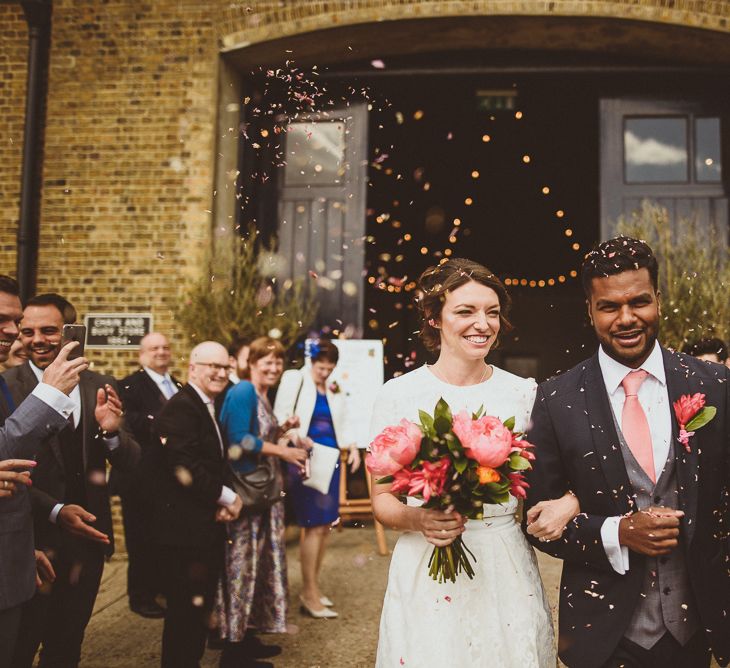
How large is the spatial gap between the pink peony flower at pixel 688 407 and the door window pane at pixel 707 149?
646 centimetres

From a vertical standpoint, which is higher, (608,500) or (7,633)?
(608,500)

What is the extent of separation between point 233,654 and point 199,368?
1.70 meters

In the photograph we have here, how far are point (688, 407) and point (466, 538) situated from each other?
0.85 meters

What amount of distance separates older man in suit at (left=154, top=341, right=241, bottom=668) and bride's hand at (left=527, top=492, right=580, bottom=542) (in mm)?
2203

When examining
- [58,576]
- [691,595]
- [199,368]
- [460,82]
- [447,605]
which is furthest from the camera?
[460,82]

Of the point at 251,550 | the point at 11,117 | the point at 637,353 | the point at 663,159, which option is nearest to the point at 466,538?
the point at 637,353

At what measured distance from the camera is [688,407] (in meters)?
2.14

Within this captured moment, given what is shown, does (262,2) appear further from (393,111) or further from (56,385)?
(56,385)

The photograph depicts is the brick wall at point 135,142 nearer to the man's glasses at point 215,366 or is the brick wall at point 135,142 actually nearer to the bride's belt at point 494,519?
the man's glasses at point 215,366

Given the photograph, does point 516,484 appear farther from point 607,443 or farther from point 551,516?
point 607,443

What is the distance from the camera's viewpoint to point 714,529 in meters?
2.18

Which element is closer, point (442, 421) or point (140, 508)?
point (442, 421)

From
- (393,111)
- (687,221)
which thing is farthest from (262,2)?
(687,221)

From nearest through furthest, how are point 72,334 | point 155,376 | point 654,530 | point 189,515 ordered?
point 654,530, point 72,334, point 189,515, point 155,376
